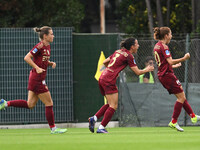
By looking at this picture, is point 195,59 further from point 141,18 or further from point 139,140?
point 139,140

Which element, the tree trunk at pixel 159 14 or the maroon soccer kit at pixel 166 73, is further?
the tree trunk at pixel 159 14

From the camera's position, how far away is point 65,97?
1697 centimetres

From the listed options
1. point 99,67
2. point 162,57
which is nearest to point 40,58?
point 162,57

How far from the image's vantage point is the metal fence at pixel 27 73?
16.8 metres

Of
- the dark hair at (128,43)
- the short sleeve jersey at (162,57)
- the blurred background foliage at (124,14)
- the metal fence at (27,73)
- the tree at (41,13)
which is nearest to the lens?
the dark hair at (128,43)

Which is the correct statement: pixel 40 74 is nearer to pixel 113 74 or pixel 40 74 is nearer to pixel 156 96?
pixel 113 74

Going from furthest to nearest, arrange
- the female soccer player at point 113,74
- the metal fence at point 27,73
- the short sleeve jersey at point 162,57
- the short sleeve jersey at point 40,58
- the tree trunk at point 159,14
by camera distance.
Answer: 1. the tree trunk at point 159,14
2. the metal fence at point 27,73
3. the short sleeve jersey at point 162,57
4. the short sleeve jersey at point 40,58
5. the female soccer player at point 113,74

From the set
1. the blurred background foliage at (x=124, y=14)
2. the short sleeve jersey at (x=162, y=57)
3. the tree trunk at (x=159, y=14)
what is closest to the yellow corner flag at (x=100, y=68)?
the blurred background foliage at (x=124, y=14)

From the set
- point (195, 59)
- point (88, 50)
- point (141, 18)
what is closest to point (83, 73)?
point (88, 50)

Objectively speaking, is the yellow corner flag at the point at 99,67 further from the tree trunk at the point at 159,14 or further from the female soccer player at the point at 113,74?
the female soccer player at the point at 113,74

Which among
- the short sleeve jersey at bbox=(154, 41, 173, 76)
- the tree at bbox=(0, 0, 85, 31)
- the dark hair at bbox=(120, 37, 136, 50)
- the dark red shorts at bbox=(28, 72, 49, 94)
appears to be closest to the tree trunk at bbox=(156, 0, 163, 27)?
the tree at bbox=(0, 0, 85, 31)

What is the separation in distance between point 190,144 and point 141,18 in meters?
13.1

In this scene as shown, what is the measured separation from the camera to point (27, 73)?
55.3 ft

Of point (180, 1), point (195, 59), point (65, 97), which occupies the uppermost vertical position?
point (180, 1)
